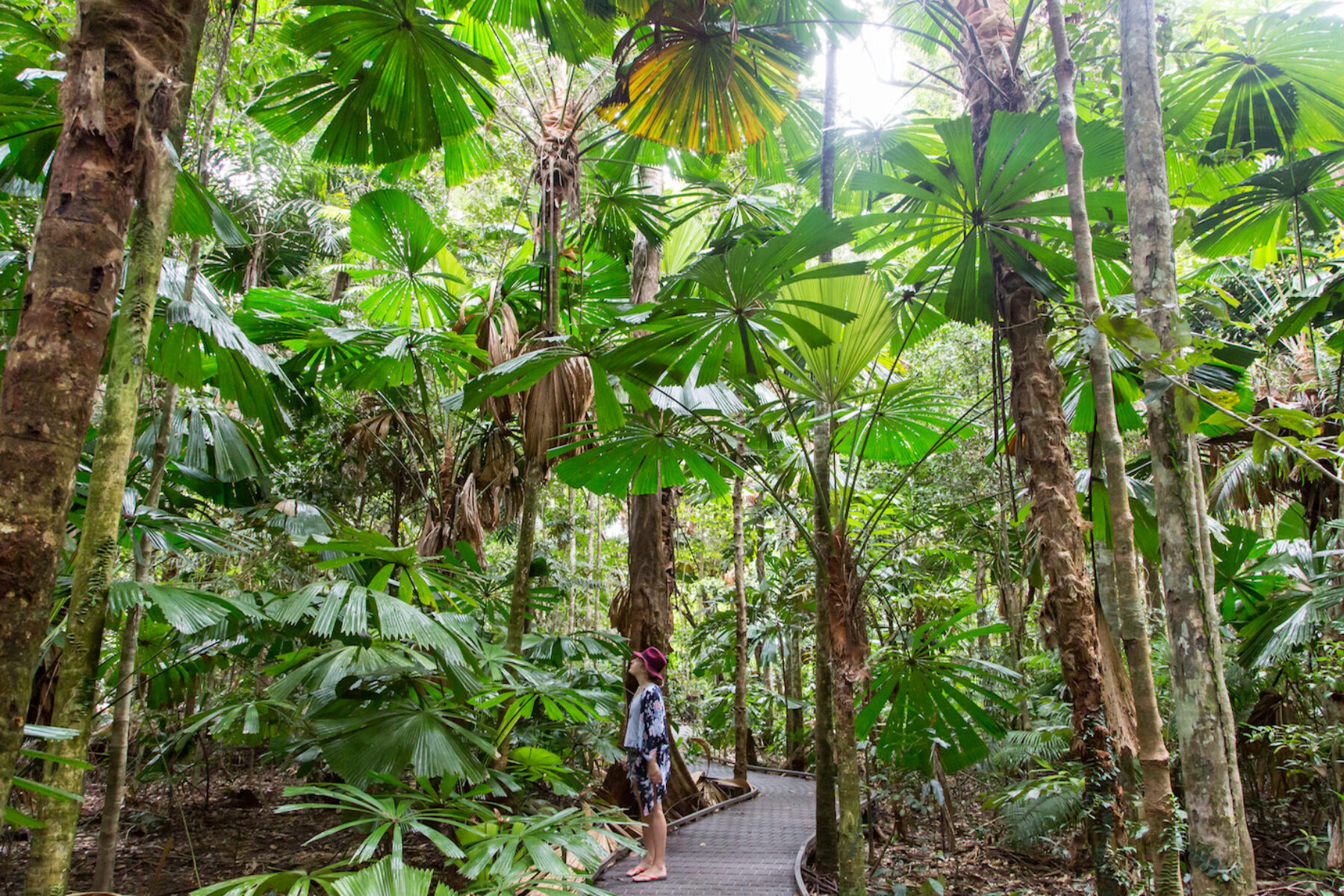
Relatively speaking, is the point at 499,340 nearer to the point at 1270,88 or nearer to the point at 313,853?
the point at 313,853

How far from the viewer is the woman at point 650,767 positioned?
14.2 ft

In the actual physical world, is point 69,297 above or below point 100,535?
above

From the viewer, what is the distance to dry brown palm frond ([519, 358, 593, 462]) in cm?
402

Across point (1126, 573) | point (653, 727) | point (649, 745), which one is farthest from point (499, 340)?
point (1126, 573)

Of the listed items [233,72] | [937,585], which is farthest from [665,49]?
[937,585]

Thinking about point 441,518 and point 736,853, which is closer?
point 736,853

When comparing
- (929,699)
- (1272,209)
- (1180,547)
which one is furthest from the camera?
(1272,209)

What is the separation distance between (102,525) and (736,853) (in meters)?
4.66

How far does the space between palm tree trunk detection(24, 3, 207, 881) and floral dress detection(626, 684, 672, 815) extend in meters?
3.15

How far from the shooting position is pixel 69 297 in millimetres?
1522

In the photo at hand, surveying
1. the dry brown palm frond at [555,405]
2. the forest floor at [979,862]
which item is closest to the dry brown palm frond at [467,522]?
the dry brown palm frond at [555,405]

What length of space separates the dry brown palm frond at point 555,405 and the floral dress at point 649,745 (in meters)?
1.85

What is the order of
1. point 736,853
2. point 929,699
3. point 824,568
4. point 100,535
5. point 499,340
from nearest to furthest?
point 100,535
point 824,568
point 929,699
point 499,340
point 736,853

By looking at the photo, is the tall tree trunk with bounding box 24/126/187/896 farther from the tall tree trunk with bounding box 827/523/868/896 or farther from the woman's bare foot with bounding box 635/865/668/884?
the woman's bare foot with bounding box 635/865/668/884
